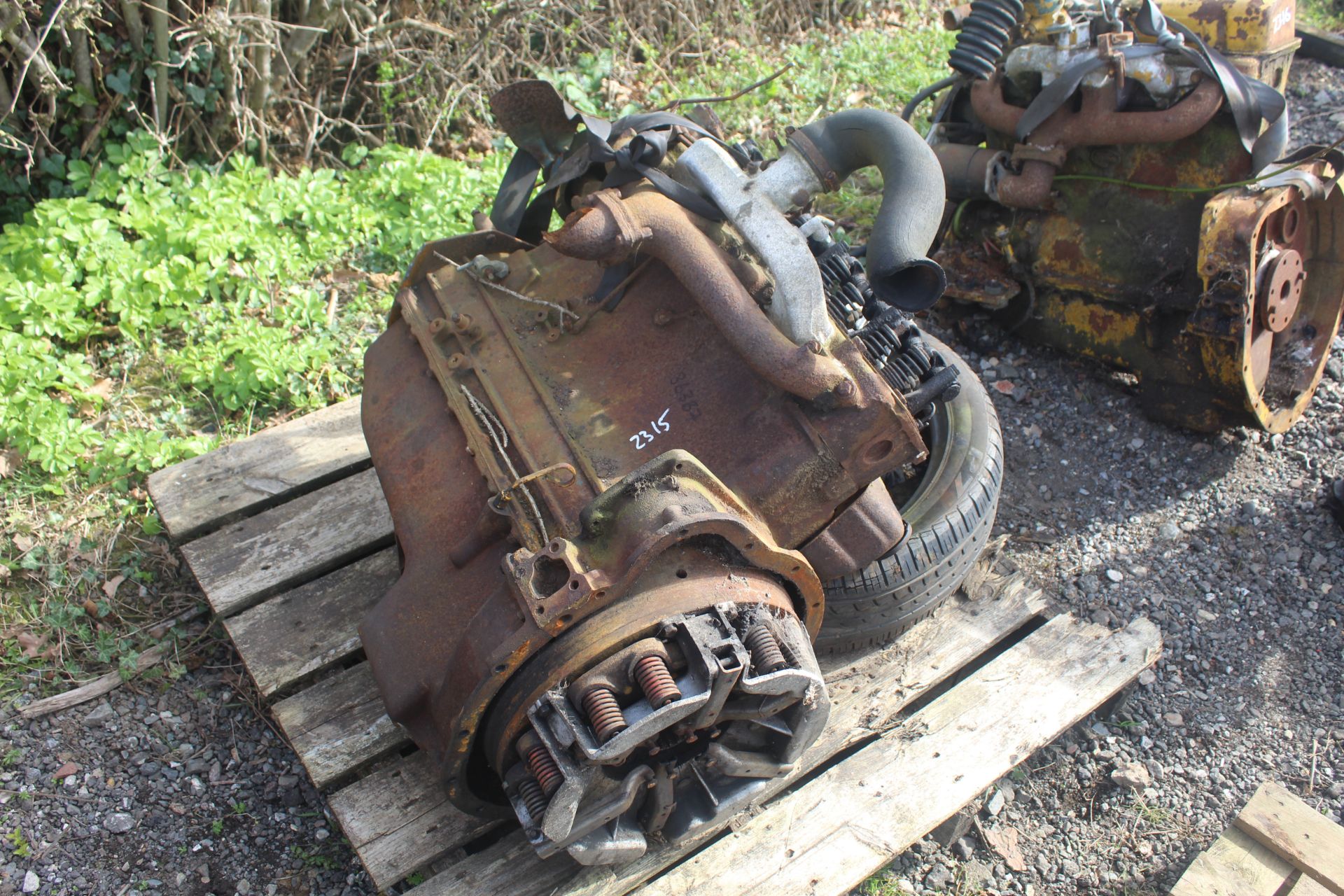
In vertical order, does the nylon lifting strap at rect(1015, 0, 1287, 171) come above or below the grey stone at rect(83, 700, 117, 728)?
above

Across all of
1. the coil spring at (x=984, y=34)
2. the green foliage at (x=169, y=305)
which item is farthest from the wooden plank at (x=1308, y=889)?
the green foliage at (x=169, y=305)

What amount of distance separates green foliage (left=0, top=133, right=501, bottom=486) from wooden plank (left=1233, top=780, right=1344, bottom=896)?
2.83 meters

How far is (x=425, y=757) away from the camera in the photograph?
7.40 feet

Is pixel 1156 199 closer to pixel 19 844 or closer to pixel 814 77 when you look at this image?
pixel 814 77

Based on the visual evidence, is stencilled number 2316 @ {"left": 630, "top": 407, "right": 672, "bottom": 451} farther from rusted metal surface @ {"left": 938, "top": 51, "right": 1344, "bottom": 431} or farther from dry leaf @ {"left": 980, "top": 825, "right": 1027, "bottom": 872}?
rusted metal surface @ {"left": 938, "top": 51, "right": 1344, "bottom": 431}

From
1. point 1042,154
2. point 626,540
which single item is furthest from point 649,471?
point 1042,154

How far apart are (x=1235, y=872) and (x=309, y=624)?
2.28 metres

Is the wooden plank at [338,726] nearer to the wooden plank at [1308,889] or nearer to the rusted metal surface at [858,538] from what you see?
the rusted metal surface at [858,538]

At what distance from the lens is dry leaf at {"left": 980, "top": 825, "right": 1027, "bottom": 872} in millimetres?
2318

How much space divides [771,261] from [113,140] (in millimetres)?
2867

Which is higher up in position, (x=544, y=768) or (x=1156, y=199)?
(x=1156, y=199)

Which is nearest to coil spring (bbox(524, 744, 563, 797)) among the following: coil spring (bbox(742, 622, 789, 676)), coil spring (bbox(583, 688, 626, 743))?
coil spring (bbox(583, 688, 626, 743))

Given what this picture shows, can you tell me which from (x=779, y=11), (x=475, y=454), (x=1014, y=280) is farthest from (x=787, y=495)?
(x=779, y=11)

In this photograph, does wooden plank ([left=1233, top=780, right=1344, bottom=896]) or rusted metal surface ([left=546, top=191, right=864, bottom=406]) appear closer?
rusted metal surface ([left=546, top=191, right=864, bottom=406])
